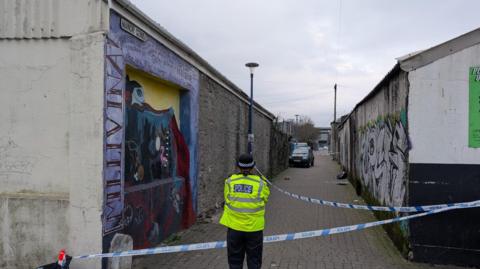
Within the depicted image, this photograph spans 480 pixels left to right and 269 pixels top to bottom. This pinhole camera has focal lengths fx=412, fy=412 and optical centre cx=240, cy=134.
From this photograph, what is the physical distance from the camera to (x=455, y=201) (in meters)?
6.24

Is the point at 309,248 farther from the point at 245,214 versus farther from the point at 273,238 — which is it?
the point at 245,214

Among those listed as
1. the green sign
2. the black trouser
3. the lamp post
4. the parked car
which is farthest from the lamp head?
the parked car

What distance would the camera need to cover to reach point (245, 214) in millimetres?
4809

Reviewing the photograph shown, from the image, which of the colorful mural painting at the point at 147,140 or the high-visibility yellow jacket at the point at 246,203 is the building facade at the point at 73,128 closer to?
the colorful mural painting at the point at 147,140

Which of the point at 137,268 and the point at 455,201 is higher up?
the point at 455,201

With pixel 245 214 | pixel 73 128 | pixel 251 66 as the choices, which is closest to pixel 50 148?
pixel 73 128

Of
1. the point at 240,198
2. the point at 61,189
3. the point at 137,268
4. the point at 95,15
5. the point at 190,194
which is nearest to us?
the point at 240,198

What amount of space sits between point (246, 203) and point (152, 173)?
302 cm

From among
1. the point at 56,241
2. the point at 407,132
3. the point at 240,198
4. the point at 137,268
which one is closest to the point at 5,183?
the point at 56,241

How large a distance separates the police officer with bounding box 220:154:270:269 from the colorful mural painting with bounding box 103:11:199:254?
1.64 metres

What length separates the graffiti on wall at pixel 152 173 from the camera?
6.40m

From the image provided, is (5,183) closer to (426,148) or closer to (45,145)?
(45,145)

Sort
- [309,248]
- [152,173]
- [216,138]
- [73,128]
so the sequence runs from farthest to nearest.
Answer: [216,138], [152,173], [309,248], [73,128]

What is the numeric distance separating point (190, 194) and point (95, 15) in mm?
4690
